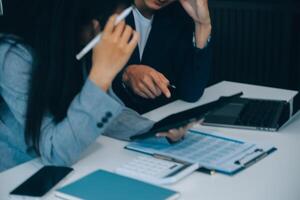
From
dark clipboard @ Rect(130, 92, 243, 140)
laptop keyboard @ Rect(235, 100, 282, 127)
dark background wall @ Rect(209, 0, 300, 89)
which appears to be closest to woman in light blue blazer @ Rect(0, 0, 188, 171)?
dark clipboard @ Rect(130, 92, 243, 140)

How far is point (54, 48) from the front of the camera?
128 cm

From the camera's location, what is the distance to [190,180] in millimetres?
1206

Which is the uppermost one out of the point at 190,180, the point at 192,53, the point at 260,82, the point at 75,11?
the point at 75,11

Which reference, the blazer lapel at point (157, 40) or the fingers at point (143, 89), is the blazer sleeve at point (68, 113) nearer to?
the fingers at point (143, 89)

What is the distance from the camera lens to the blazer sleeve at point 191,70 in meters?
1.81

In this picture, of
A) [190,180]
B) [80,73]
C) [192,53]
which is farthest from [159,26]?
[190,180]

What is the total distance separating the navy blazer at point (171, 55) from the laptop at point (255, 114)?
0.75ft

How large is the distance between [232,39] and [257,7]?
260 mm

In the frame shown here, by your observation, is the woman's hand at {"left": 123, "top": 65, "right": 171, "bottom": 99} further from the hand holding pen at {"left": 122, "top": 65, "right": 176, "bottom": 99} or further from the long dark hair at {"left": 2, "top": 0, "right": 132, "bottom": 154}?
the long dark hair at {"left": 2, "top": 0, "right": 132, "bottom": 154}

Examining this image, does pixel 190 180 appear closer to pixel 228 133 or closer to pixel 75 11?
pixel 228 133

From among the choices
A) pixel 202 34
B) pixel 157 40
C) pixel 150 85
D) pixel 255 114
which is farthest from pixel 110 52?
pixel 157 40

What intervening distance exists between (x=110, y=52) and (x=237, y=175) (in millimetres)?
397

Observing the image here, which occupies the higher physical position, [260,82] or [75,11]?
[75,11]

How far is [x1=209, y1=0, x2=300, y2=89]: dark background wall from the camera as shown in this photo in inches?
127
